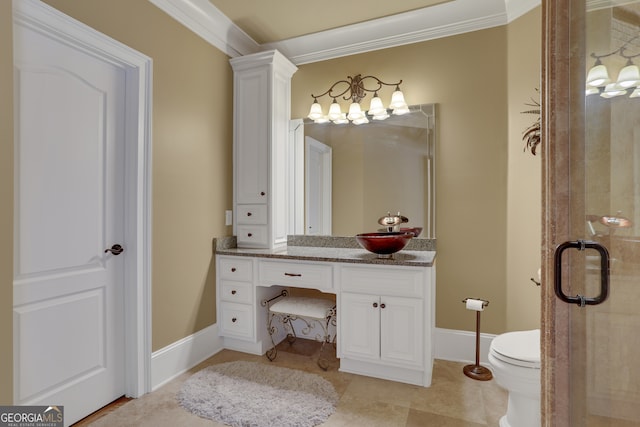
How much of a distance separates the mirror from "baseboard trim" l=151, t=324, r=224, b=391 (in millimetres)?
1204

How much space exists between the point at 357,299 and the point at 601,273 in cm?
155

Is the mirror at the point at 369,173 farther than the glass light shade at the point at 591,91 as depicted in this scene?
Yes

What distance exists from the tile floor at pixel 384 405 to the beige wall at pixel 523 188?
0.63 metres

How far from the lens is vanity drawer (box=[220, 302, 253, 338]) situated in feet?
8.55

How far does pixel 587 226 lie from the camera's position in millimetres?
919

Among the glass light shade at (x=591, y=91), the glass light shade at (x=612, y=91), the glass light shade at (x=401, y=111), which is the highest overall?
the glass light shade at (x=401, y=111)

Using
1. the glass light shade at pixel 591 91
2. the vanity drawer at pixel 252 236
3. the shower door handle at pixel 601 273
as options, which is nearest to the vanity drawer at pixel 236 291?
the vanity drawer at pixel 252 236

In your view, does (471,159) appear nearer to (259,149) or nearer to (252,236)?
(259,149)

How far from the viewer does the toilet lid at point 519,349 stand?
1.55m

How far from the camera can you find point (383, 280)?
2.20 metres

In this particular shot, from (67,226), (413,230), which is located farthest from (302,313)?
(67,226)

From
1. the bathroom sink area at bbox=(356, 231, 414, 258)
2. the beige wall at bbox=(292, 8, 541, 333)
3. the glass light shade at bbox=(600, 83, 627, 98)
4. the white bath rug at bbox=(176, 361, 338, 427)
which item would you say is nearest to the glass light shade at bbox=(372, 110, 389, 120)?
the beige wall at bbox=(292, 8, 541, 333)

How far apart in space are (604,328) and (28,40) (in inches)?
99.7
